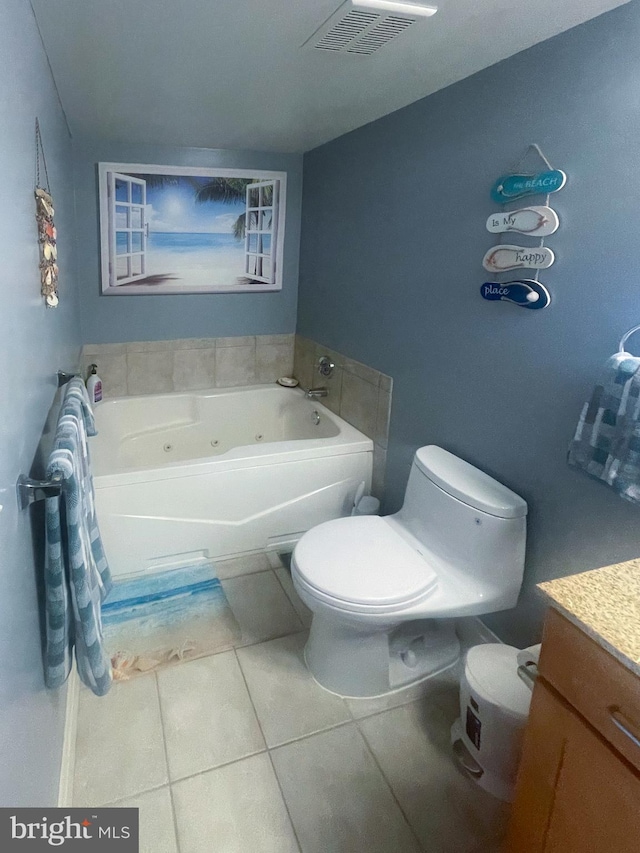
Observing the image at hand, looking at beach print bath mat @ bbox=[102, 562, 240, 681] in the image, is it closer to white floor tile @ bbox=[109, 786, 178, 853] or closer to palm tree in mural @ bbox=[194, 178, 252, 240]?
white floor tile @ bbox=[109, 786, 178, 853]

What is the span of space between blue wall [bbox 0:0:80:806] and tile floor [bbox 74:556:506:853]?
28 cm

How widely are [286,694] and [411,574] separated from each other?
614mm

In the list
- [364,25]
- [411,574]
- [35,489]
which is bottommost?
[411,574]

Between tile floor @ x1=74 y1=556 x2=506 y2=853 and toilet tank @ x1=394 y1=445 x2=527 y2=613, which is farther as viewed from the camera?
toilet tank @ x1=394 y1=445 x2=527 y2=613

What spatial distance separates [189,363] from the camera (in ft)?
11.0

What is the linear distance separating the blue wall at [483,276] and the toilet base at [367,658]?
290mm

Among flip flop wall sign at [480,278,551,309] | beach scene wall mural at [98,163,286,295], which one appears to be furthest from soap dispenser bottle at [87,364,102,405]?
flip flop wall sign at [480,278,551,309]

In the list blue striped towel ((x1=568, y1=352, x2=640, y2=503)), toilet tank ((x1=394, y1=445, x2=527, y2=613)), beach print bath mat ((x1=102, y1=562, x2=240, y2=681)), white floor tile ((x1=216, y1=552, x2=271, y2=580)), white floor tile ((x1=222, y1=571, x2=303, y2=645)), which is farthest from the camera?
white floor tile ((x1=216, y1=552, x2=271, y2=580))

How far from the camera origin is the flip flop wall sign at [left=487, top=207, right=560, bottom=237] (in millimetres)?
1588

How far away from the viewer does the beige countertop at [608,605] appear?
906 millimetres

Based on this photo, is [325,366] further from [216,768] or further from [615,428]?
[216,768]

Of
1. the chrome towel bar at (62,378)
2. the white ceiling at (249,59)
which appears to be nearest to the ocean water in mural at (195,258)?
the white ceiling at (249,59)

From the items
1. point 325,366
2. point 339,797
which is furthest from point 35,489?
point 325,366

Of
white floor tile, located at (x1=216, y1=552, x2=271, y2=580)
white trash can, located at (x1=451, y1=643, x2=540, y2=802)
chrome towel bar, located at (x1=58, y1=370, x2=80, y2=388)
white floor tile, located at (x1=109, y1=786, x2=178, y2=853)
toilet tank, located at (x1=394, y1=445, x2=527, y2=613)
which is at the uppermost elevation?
chrome towel bar, located at (x1=58, y1=370, x2=80, y2=388)
